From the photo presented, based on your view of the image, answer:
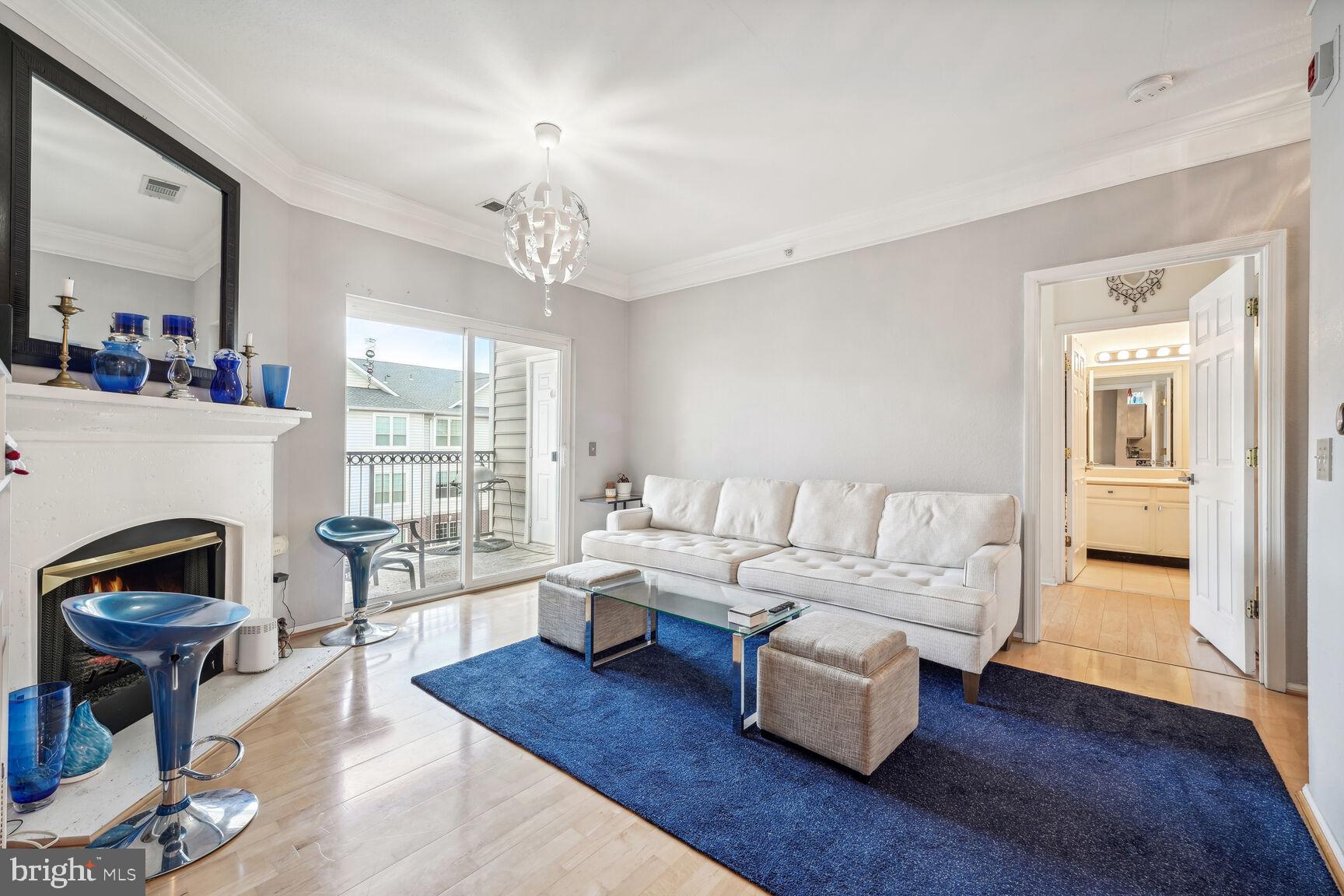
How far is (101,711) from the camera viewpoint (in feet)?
7.05

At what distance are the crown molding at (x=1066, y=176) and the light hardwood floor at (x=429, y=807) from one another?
101 inches

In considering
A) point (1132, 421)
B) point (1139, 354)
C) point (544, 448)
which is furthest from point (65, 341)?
point (1132, 421)

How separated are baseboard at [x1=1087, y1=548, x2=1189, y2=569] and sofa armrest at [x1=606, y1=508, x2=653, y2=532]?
461 cm

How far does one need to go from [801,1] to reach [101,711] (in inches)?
146

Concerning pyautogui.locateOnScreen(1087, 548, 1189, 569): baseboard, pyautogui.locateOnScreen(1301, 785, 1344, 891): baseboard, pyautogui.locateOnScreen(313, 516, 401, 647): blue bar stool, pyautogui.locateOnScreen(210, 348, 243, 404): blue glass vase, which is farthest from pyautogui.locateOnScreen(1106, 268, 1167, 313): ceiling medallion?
pyautogui.locateOnScreen(210, 348, 243, 404): blue glass vase

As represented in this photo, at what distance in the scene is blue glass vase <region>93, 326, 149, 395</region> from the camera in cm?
206

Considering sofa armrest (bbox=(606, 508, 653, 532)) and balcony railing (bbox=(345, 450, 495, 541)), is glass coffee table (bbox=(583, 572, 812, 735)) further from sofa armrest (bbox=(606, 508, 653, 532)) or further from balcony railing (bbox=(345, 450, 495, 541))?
balcony railing (bbox=(345, 450, 495, 541))

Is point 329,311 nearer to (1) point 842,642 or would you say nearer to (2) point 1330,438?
(1) point 842,642

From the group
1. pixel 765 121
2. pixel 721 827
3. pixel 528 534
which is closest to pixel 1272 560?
pixel 721 827

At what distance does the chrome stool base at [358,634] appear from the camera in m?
3.19

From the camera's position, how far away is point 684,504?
4.41 meters

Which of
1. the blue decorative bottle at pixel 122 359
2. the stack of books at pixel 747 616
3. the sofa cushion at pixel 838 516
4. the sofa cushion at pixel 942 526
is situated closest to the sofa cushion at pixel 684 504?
the sofa cushion at pixel 838 516

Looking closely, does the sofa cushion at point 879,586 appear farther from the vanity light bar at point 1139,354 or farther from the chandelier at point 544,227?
the vanity light bar at point 1139,354

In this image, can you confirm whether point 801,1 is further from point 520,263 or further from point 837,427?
point 837,427
